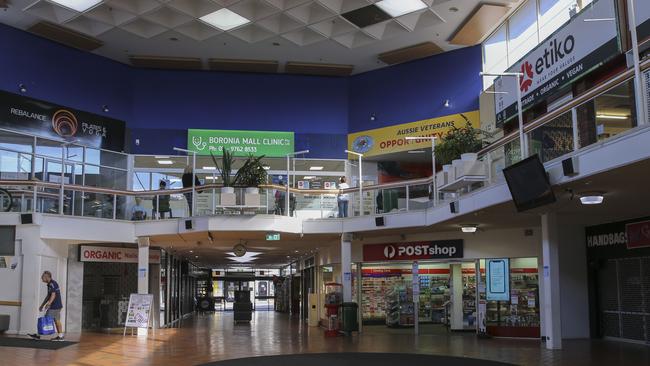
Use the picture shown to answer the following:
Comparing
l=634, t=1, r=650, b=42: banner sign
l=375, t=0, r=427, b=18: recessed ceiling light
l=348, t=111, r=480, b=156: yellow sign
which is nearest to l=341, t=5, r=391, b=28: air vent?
l=375, t=0, r=427, b=18: recessed ceiling light

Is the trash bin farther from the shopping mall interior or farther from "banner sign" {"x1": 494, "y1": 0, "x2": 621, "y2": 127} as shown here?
"banner sign" {"x1": 494, "y1": 0, "x2": 621, "y2": 127}

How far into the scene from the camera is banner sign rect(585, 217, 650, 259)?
42.3 feet

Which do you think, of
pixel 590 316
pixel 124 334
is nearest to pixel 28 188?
pixel 124 334

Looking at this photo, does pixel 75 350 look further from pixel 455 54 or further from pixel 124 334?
pixel 455 54

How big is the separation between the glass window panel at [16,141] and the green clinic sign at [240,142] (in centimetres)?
533

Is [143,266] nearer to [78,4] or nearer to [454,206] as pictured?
[78,4]

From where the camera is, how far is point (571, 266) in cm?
1461

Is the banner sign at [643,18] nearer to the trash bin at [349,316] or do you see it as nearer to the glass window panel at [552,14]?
the glass window panel at [552,14]

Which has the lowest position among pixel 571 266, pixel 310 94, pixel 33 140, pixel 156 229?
pixel 571 266

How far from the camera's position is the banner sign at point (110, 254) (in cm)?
1750

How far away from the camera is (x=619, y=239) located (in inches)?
537

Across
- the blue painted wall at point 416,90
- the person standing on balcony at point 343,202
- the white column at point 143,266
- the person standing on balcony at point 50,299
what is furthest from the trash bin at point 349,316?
the blue painted wall at point 416,90

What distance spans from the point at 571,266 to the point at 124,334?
11003 millimetres

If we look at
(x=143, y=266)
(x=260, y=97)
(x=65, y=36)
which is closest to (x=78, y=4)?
(x=65, y=36)
